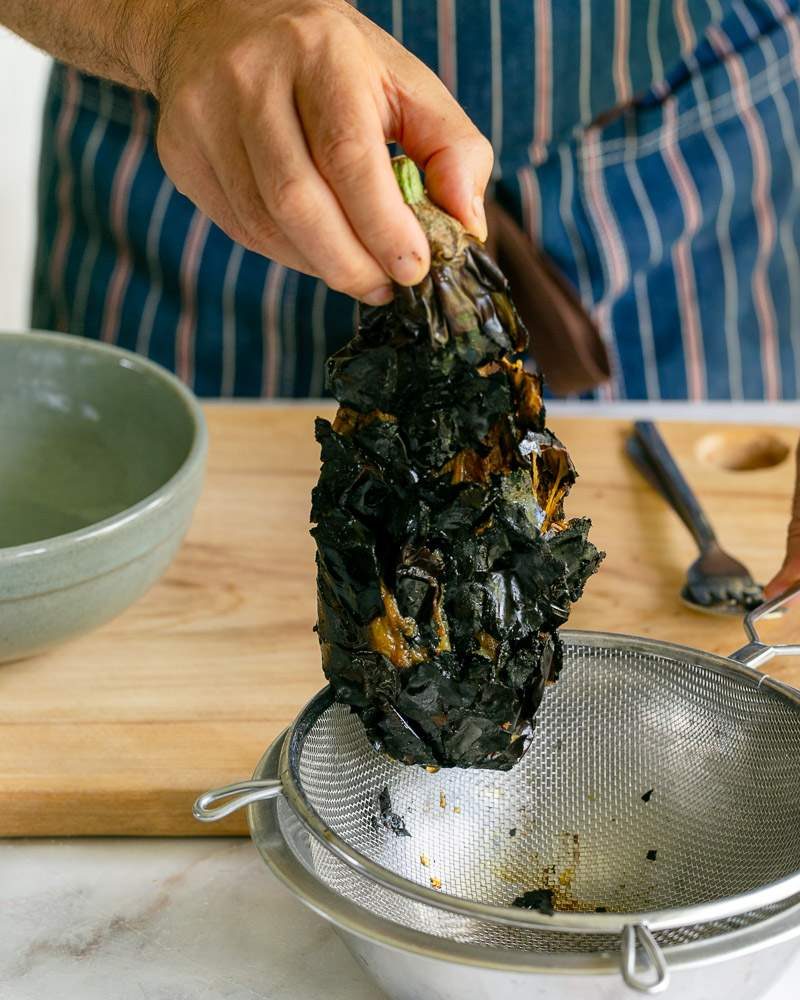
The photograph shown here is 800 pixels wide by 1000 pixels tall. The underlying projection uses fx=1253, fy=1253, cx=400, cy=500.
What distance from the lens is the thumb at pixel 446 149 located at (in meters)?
0.95

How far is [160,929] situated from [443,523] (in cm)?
43

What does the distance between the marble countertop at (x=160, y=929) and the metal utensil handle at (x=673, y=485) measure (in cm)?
60

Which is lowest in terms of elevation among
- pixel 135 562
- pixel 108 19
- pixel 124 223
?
pixel 135 562

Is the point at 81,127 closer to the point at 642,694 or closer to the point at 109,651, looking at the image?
the point at 109,651

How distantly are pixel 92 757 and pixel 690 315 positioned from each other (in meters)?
1.24

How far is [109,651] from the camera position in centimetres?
138

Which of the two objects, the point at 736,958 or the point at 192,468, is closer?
the point at 736,958

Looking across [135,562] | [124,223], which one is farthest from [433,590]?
[124,223]

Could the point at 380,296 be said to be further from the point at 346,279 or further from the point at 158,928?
the point at 158,928

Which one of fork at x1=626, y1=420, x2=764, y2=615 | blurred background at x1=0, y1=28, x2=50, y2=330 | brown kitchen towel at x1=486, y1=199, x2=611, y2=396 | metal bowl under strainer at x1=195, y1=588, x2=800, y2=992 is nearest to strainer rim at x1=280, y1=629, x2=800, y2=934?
metal bowl under strainer at x1=195, y1=588, x2=800, y2=992

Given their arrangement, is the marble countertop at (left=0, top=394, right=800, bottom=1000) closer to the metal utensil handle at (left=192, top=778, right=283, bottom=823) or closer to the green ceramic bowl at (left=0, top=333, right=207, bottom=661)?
the metal utensil handle at (left=192, top=778, right=283, bottom=823)

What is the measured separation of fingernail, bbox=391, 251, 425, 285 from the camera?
91 cm

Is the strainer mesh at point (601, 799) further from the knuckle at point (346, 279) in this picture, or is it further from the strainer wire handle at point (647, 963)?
the knuckle at point (346, 279)

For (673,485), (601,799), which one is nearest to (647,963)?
(601,799)
